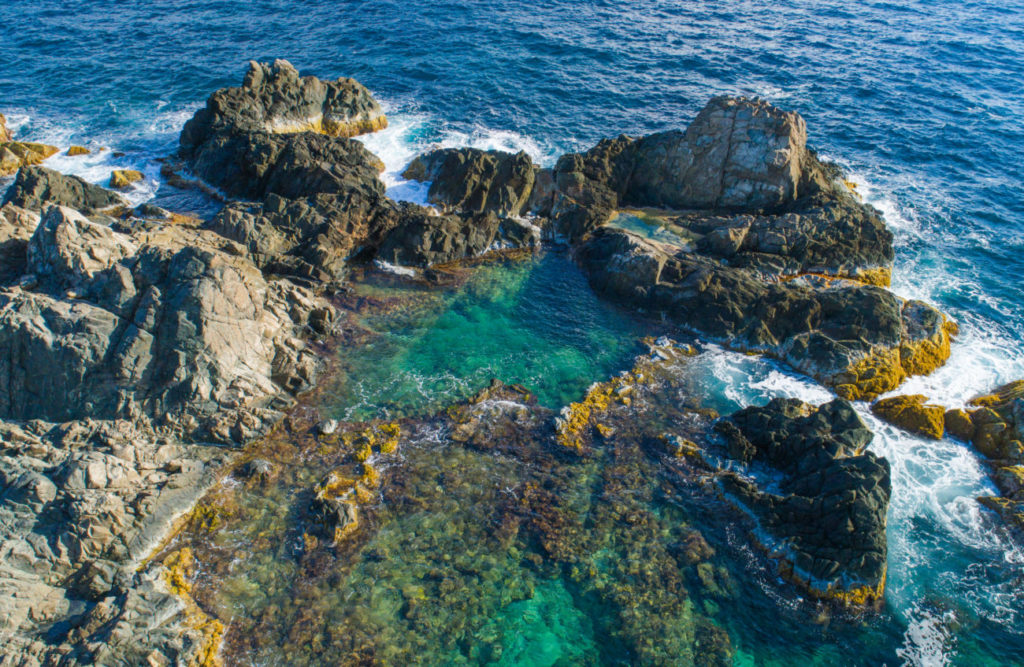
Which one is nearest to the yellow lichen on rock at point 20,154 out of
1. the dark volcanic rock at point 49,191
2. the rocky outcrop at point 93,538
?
the dark volcanic rock at point 49,191

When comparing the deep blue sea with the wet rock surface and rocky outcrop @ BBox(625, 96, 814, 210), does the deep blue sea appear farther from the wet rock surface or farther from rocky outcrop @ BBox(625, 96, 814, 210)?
rocky outcrop @ BBox(625, 96, 814, 210)

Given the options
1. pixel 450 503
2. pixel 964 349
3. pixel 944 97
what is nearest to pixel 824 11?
pixel 944 97

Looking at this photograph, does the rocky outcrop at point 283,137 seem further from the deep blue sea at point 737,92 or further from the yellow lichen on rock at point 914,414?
the yellow lichen on rock at point 914,414

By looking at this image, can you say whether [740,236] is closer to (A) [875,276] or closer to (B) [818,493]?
(A) [875,276]

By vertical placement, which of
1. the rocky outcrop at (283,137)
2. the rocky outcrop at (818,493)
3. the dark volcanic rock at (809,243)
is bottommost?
the rocky outcrop at (818,493)

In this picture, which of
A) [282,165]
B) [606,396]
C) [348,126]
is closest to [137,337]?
[282,165]

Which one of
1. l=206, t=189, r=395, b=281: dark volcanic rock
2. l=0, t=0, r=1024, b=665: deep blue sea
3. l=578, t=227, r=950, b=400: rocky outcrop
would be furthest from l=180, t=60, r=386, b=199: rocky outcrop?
l=578, t=227, r=950, b=400: rocky outcrop
